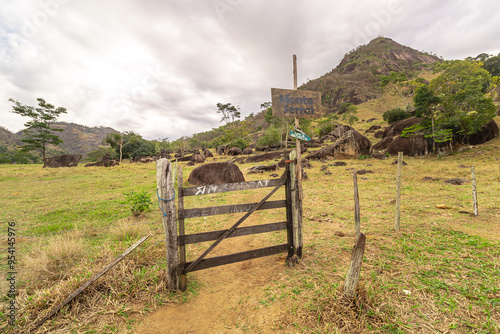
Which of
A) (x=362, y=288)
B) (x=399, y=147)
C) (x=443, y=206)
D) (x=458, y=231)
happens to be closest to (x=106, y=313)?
(x=362, y=288)

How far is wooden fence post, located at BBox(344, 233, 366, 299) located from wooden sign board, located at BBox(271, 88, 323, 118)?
3217 millimetres

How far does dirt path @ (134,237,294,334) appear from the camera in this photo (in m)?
2.97

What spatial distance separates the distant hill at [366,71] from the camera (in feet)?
320

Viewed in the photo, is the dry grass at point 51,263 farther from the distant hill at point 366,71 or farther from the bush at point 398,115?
the distant hill at point 366,71

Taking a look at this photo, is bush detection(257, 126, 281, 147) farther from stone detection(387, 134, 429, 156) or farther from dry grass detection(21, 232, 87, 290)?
dry grass detection(21, 232, 87, 290)

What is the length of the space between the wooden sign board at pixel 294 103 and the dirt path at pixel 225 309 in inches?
147

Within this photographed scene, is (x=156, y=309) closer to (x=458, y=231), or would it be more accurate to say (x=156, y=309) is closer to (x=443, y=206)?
(x=458, y=231)

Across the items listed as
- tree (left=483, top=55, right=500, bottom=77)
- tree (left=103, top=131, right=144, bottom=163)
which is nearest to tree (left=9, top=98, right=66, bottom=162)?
tree (left=103, top=131, right=144, bottom=163)

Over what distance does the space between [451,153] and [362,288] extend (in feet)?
88.7

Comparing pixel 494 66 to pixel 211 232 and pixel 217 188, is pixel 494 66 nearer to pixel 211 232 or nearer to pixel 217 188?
pixel 217 188

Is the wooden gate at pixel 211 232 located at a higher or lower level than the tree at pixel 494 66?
lower

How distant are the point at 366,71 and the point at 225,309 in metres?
140

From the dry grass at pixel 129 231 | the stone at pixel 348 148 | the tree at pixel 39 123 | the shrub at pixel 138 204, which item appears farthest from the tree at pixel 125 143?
the dry grass at pixel 129 231

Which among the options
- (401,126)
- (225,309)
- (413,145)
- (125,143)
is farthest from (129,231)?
(125,143)
